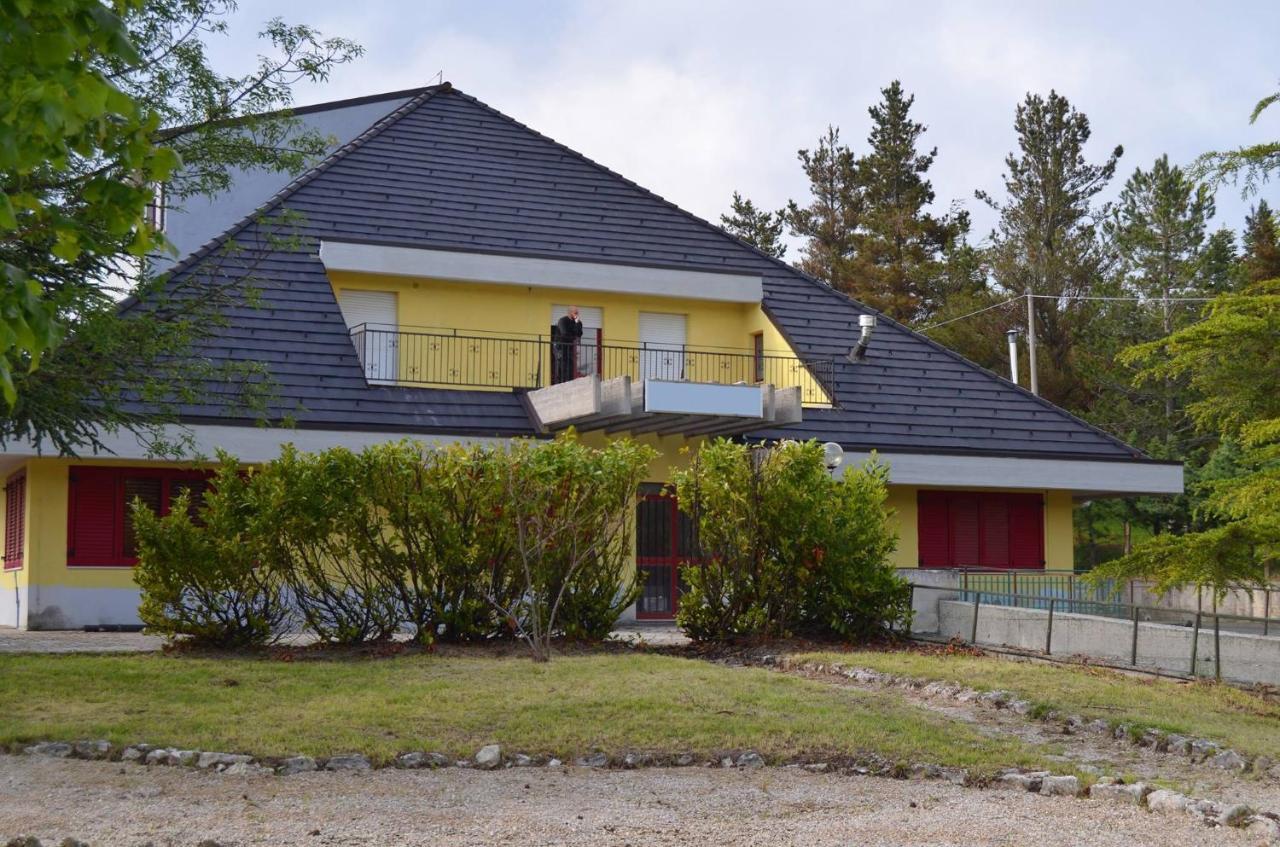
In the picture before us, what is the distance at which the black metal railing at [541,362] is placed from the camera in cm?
2692

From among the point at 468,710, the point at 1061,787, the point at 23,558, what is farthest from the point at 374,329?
the point at 1061,787

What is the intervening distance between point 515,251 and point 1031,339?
2758 centimetres

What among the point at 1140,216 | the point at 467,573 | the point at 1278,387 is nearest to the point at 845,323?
the point at 467,573

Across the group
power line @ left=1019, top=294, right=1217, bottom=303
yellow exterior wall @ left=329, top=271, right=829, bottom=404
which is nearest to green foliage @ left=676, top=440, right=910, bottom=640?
yellow exterior wall @ left=329, top=271, right=829, bottom=404

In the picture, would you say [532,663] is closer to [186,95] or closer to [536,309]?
[186,95]

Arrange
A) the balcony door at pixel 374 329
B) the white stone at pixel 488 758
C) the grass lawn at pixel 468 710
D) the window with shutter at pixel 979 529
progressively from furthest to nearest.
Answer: the window with shutter at pixel 979 529 → the balcony door at pixel 374 329 → the grass lawn at pixel 468 710 → the white stone at pixel 488 758

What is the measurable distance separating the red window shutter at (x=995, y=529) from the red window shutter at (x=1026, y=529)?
117mm

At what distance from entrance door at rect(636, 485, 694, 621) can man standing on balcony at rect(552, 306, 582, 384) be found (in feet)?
8.36

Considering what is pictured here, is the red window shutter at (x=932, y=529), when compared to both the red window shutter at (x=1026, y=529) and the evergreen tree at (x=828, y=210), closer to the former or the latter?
the red window shutter at (x=1026, y=529)

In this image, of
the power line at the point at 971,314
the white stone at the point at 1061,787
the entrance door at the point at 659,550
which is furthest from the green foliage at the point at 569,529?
the power line at the point at 971,314

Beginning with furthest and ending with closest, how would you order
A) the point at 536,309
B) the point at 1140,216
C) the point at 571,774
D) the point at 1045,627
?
the point at 1140,216, the point at 536,309, the point at 1045,627, the point at 571,774

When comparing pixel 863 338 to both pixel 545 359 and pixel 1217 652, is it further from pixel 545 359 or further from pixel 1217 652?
pixel 1217 652

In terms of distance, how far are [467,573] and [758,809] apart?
29.0 ft

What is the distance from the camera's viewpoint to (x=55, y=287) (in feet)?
47.3
